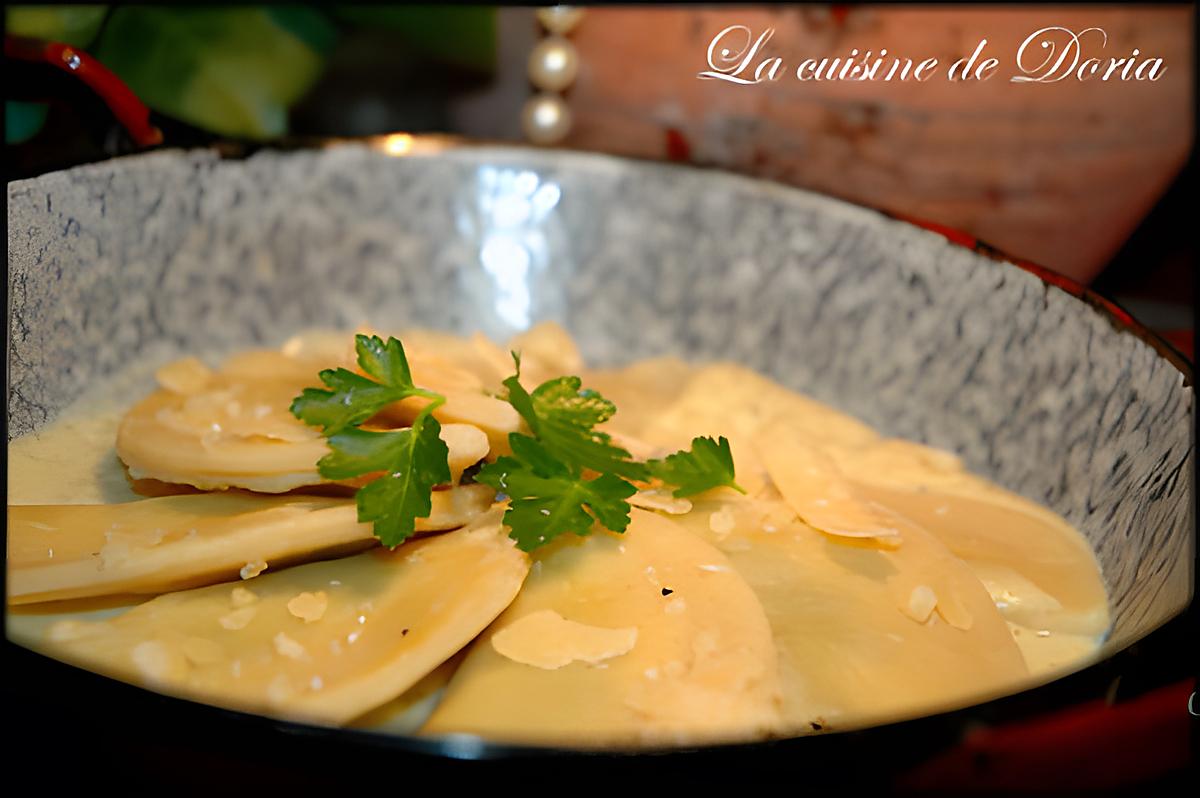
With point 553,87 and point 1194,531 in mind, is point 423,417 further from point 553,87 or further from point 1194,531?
point 553,87

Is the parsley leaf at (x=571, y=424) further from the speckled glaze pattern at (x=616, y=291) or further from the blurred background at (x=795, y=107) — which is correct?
the blurred background at (x=795, y=107)

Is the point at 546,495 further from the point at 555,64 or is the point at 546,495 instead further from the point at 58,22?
the point at 58,22

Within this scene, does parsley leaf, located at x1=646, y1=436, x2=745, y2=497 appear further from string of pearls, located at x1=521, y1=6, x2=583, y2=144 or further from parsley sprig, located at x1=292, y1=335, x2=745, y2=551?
string of pearls, located at x1=521, y1=6, x2=583, y2=144

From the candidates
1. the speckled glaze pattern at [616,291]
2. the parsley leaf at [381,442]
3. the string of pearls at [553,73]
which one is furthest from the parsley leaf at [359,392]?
the string of pearls at [553,73]

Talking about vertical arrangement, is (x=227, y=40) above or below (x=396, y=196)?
above

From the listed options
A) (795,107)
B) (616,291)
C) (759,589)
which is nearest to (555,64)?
(795,107)

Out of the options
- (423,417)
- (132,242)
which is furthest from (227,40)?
(423,417)
